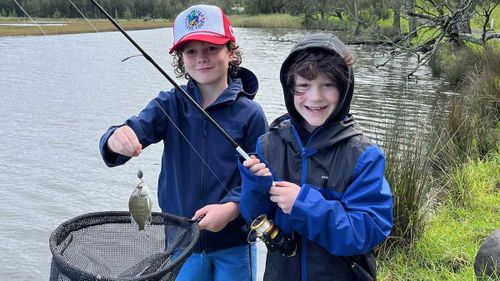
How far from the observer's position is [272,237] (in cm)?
204

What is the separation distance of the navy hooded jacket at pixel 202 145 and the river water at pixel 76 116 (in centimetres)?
61

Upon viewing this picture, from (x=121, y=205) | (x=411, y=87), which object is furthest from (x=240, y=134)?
(x=411, y=87)

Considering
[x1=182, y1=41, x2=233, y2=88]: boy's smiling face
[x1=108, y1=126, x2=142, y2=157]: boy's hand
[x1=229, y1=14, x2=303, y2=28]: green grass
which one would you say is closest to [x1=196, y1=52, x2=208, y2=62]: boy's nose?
[x1=182, y1=41, x2=233, y2=88]: boy's smiling face

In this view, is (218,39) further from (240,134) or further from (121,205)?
(121,205)

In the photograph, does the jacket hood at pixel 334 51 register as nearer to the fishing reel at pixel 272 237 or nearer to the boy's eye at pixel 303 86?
the boy's eye at pixel 303 86

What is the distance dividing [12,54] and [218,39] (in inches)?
766

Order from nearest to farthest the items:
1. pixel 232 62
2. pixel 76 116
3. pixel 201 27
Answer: pixel 201 27, pixel 232 62, pixel 76 116

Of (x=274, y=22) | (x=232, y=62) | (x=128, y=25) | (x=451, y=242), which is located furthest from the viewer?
(x=274, y=22)

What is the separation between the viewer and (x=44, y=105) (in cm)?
1200

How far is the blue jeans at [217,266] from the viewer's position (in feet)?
8.33

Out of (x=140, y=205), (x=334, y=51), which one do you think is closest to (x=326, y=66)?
(x=334, y=51)

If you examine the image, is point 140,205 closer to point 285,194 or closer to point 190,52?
point 285,194

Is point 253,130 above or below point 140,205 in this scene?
above

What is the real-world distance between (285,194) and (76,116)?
9869 mm
